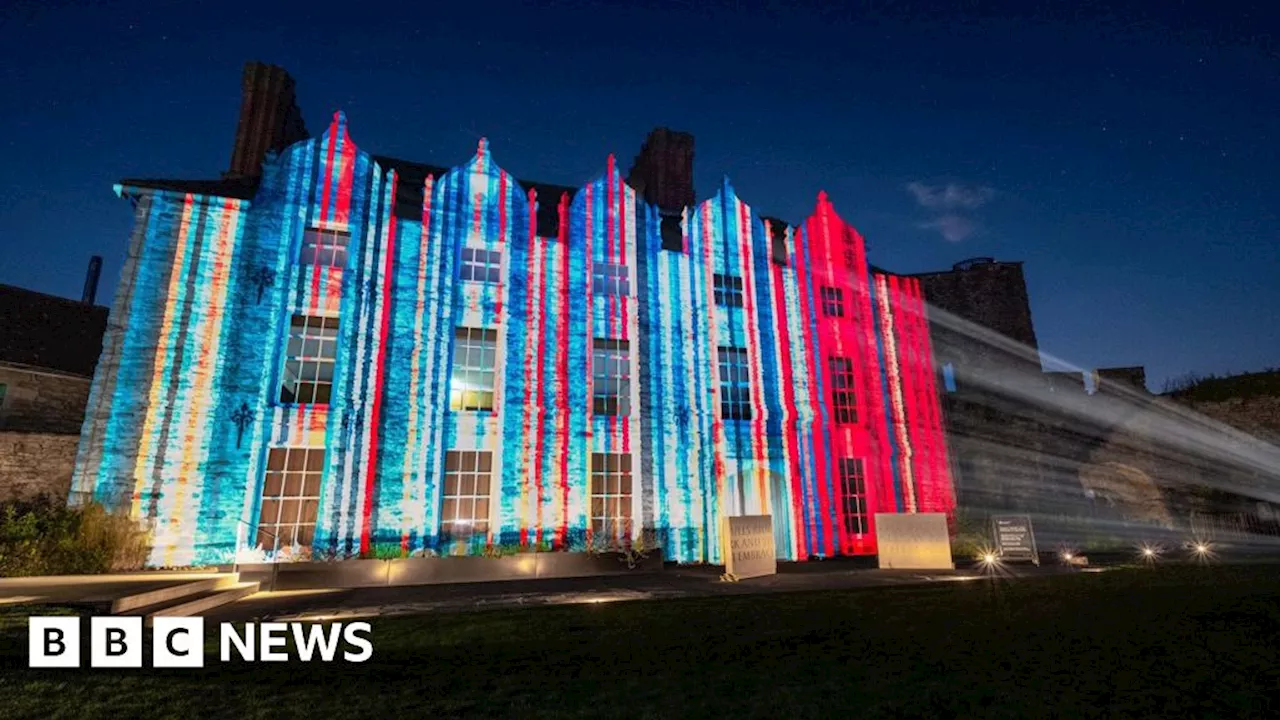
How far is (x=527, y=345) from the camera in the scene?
15602 mm

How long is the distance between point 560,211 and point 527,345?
445cm

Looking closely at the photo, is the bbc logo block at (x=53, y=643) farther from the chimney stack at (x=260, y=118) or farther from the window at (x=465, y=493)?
the chimney stack at (x=260, y=118)

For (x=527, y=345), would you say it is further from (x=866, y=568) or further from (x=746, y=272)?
(x=866, y=568)

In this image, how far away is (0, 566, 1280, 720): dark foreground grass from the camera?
3.85m

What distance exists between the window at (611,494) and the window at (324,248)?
8.84 m

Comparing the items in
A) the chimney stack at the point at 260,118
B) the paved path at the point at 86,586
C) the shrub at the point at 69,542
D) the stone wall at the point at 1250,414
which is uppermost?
the chimney stack at the point at 260,118

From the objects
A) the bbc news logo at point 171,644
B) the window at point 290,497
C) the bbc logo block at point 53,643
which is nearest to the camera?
the bbc logo block at point 53,643

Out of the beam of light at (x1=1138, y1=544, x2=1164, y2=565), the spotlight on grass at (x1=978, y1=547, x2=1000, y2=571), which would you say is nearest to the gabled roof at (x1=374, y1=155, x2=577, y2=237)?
the spotlight on grass at (x1=978, y1=547, x2=1000, y2=571)

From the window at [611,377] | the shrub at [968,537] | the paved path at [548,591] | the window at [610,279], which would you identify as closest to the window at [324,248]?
the window at [610,279]

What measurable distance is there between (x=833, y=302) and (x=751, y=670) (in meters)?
16.3

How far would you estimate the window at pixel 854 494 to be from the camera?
56.1 ft

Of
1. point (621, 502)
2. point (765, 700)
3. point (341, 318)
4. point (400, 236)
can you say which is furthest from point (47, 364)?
point (765, 700)

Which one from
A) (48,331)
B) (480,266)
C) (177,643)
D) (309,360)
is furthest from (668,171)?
A: (48,331)

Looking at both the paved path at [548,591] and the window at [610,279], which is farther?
the window at [610,279]
